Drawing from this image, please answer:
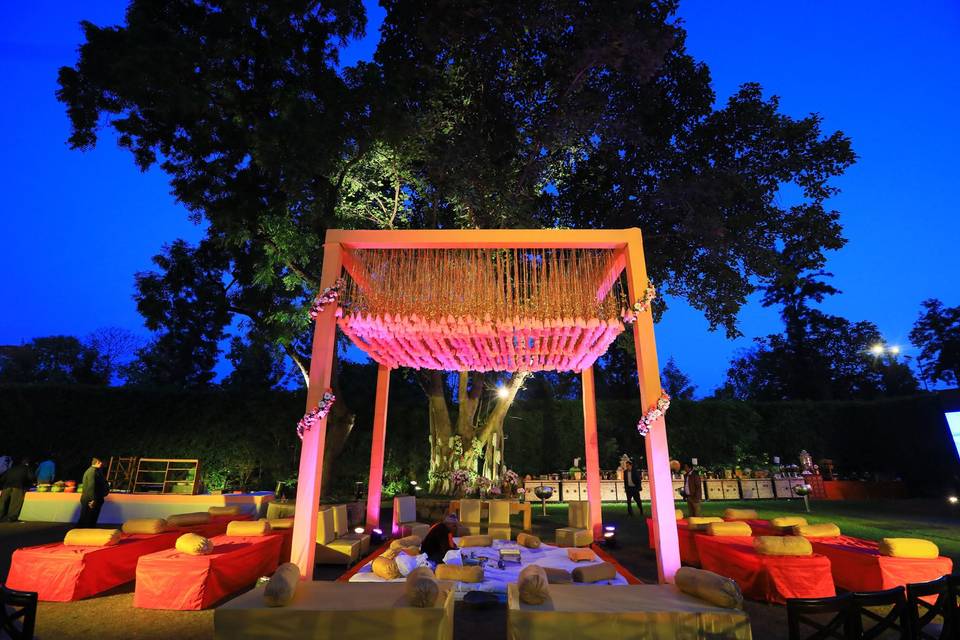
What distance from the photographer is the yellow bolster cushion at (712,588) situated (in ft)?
10.0

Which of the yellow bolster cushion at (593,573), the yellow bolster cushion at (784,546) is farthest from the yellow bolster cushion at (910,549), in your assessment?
the yellow bolster cushion at (593,573)

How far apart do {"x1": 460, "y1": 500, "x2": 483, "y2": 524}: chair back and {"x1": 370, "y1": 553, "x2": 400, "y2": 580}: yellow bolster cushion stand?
3.07 meters

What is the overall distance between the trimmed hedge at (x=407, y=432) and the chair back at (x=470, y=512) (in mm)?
5474

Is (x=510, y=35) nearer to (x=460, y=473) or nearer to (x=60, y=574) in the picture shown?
(x=460, y=473)

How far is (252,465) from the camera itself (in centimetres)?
1305

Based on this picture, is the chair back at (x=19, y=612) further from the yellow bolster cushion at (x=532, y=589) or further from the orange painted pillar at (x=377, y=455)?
the orange painted pillar at (x=377, y=455)

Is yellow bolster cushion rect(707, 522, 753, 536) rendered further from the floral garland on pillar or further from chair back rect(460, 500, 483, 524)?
chair back rect(460, 500, 483, 524)

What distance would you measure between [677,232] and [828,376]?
68.7 ft

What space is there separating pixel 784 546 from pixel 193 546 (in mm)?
6125

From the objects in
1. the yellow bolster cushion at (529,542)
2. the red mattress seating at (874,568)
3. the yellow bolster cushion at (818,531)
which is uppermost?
A: the yellow bolster cushion at (818,531)

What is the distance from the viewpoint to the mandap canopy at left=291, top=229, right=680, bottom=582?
470cm

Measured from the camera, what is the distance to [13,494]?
958cm

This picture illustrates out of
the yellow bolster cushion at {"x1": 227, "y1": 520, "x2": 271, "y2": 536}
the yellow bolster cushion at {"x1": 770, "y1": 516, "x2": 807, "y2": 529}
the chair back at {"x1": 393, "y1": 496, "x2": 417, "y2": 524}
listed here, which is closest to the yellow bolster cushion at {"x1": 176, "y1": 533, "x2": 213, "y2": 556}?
the yellow bolster cushion at {"x1": 227, "y1": 520, "x2": 271, "y2": 536}

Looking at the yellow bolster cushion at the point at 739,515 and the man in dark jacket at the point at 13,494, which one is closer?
the yellow bolster cushion at the point at 739,515
